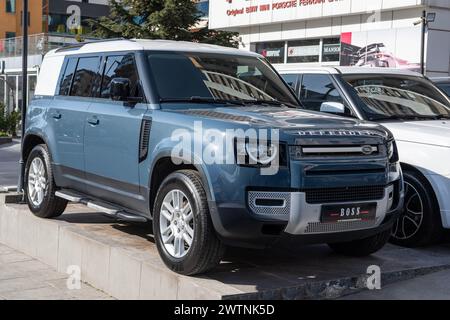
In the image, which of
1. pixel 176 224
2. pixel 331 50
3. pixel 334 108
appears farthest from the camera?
pixel 331 50

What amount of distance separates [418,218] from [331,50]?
20.4 m

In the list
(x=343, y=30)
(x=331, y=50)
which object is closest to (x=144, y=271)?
(x=343, y=30)

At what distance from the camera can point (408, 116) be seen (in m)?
6.84

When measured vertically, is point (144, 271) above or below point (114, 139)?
below

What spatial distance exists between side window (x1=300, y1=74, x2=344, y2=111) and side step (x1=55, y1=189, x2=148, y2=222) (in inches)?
105

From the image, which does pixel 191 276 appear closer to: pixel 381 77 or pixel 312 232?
pixel 312 232

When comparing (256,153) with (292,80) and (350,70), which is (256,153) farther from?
(292,80)

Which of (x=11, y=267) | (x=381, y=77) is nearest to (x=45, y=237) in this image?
(x=11, y=267)

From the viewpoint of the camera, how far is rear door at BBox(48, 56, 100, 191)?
6.26 metres

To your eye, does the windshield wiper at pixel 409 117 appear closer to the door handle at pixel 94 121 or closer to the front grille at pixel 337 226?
the front grille at pixel 337 226

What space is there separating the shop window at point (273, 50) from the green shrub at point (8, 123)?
11.3 metres

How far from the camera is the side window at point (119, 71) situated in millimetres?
5629

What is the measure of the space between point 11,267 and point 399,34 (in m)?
18.9

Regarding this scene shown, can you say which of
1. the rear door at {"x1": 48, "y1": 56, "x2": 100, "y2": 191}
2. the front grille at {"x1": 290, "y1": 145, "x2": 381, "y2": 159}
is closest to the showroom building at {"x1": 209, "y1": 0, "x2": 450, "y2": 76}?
the rear door at {"x1": 48, "y1": 56, "x2": 100, "y2": 191}
